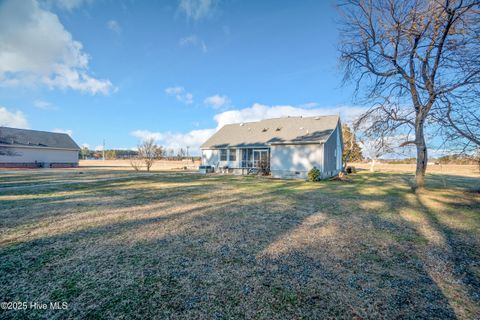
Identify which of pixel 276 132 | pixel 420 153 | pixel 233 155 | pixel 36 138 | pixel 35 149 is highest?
pixel 36 138

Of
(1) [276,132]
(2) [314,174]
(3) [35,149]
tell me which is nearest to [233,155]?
(1) [276,132]

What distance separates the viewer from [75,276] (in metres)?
3.15

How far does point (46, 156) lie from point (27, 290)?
37388 mm

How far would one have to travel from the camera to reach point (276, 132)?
20531mm

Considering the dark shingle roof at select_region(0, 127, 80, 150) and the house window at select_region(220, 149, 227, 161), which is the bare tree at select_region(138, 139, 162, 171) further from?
the dark shingle roof at select_region(0, 127, 80, 150)

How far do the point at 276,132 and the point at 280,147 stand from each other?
9.80 feet

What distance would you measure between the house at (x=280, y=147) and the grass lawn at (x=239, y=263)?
10.0 meters

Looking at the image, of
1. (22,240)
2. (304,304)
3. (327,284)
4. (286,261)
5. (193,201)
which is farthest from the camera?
(193,201)

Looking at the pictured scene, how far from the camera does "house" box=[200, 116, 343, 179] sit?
55.4 feet

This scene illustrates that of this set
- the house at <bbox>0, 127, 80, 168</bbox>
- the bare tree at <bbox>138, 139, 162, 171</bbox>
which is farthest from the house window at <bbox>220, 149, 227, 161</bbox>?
the house at <bbox>0, 127, 80, 168</bbox>

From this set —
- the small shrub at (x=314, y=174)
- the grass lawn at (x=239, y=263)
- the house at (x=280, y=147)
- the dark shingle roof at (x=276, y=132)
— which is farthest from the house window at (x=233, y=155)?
the grass lawn at (x=239, y=263)

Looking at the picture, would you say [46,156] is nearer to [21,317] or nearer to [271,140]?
[271,140]

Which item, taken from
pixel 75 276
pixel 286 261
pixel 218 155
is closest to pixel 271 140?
pixel 218 155

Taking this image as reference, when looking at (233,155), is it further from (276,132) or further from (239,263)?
(239,263)
